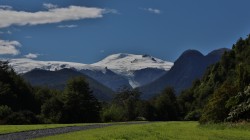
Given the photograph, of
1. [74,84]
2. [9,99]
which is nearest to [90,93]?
[74,84]

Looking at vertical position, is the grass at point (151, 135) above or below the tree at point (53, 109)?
below

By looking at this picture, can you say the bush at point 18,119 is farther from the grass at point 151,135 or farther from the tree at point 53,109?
the grass at point 151,135

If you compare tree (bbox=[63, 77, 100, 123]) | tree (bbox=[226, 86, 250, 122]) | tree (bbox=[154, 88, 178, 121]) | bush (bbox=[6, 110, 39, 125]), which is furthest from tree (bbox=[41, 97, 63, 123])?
tree (bbox=[154, 88, 178, 121])

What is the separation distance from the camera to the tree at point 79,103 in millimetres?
124438

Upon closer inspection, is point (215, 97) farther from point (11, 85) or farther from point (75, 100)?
point (11, 85)

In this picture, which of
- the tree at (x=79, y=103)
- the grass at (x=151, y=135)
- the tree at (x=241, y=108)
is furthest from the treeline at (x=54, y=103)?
the grass at (x=151, y=135)

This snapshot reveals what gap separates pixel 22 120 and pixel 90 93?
46.5 meters

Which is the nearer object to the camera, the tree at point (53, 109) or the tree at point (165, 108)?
the tree at point (53, 109)

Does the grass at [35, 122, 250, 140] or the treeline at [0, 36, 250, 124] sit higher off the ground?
the treeline at [0, 36, 250, 124]

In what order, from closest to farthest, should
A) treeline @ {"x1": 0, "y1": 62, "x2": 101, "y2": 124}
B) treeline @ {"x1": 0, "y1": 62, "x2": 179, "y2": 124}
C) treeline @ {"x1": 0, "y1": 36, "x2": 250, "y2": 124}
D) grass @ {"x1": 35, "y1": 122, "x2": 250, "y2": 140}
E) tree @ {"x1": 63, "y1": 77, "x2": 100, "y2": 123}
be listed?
grass @ {"x1": 35, "y1": 122, "x2": 250, "y2": 140}, treeline @ {"x1": 0, "y1": 36, "x2": 250, "y2": 124}, treeline @ {"x1": 0, "y1": 62, "x2": 179, "y2": 124}, treeline @ {"x1": 0, "y1": 62, "x2": 101, "y2": 124}, tree @ {"x1": 63, "y1": 77, "x2": 100, "y2": 123}

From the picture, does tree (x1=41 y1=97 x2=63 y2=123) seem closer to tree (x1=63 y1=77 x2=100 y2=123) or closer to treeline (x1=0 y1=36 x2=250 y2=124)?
treeline (x1=0 y1=36 x2=250 y2=124)

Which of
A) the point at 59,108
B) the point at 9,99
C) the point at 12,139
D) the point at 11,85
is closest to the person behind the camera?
the point at 12,139

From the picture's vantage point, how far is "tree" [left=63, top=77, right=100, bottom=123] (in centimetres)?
12444

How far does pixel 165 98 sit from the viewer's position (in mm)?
191250
